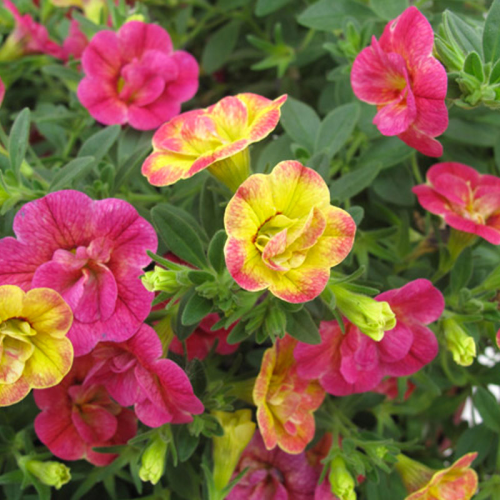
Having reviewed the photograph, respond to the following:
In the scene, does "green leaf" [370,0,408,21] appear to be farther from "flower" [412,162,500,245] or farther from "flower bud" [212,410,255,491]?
"flower bud" [212,410,255,491]

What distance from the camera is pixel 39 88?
1.54m

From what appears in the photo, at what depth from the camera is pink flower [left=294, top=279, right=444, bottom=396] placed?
84 centimetres

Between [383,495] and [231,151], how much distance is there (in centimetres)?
61

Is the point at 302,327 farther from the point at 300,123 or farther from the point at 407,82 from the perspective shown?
the point at 300,123

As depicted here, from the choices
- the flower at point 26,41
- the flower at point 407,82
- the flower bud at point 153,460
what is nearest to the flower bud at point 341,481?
the flower bud at point 153,460

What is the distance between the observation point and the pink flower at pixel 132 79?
3.49 ft

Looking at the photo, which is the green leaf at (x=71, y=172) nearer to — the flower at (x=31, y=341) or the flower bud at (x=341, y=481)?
the flower at (x=31, y=341)

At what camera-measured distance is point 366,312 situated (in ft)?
2.42

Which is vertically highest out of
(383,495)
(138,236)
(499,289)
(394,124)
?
(394,124)

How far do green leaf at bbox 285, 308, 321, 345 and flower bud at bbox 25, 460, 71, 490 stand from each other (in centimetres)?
37

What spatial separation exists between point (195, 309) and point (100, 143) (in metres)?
0.36

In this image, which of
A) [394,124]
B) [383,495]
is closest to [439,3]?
[394,124]

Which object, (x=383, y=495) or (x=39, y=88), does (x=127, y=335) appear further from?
(x=39, y=88)

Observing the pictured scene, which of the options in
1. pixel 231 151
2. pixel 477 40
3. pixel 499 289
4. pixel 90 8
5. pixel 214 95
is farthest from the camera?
pixel 214 95
